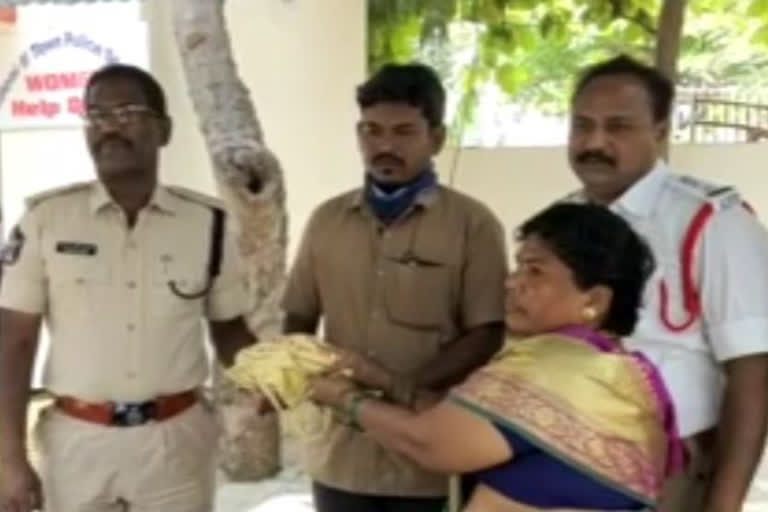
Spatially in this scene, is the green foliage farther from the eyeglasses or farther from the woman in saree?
the woman in saree

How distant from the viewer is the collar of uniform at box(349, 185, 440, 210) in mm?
3076

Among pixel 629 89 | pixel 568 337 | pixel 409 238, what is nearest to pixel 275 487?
pixel 409 238

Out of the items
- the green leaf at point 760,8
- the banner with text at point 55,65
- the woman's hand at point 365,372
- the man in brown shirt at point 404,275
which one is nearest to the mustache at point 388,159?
the man in brown shirt at point 404,275

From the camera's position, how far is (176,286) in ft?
9.97

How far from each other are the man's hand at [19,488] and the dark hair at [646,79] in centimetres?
138

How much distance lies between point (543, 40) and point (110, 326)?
404 cm

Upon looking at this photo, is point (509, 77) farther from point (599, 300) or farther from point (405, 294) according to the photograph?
point (599, 300)

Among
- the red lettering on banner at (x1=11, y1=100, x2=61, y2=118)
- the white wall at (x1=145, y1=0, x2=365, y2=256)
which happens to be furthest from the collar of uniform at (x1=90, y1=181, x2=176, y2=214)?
the red lettering on banner at (x1=11, y1=100, x2=61, y2=118)

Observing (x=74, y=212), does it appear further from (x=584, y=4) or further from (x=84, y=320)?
(x=584, y=4)

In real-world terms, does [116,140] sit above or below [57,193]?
above

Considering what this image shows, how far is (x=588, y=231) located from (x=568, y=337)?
0.17m

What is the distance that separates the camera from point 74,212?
3.04 m

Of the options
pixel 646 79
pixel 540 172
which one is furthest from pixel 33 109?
pixel 646 79

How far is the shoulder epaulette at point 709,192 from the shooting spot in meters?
2.64
